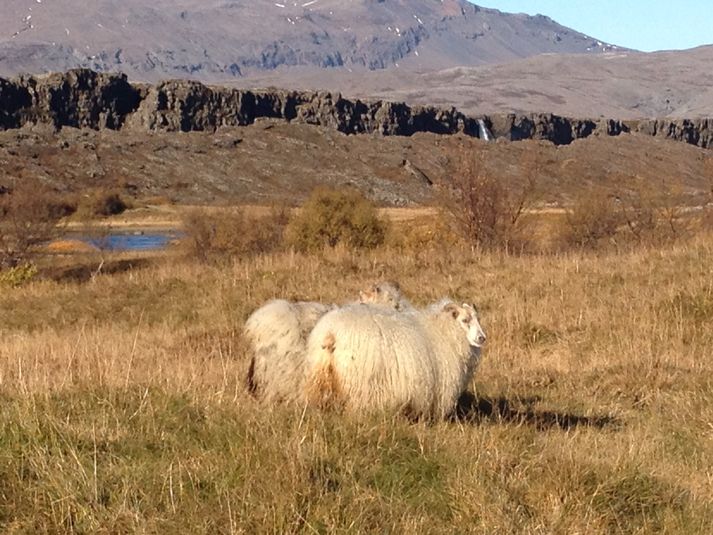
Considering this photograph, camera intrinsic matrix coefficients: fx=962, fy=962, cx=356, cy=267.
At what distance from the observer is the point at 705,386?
1131 cm

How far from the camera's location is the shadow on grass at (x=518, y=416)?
9.09 metres

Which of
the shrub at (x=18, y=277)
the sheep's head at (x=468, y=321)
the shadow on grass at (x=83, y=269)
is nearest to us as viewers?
the sheep's head at (x=468, y=321)

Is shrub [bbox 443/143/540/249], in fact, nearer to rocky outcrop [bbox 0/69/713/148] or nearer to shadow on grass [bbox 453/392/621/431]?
shadow on grass [bbox 453/392/621/431]

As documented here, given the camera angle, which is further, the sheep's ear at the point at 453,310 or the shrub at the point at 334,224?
the shrub at the point at 334,224

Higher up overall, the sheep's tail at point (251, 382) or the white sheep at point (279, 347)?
the white sheep at point (279, 347)

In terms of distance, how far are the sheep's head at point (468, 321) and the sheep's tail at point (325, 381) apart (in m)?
1.48

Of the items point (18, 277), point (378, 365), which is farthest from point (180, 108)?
point (378, 365)

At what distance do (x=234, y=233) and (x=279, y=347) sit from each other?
3566 centimetres

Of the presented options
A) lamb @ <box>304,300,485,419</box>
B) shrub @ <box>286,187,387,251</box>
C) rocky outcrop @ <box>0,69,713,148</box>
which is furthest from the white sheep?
rocky outcrop @ <box>0,69,713,148</box>

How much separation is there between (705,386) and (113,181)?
95604 millimetres

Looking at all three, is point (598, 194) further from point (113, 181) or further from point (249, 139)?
point (249, 139)

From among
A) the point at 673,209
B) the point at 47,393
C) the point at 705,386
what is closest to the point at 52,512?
the point at 47,393

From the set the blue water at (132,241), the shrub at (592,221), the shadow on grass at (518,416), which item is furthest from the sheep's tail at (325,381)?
the blue water at (132,241)

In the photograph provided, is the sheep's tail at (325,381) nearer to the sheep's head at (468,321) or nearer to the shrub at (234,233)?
the sheep's head at (468,321)
